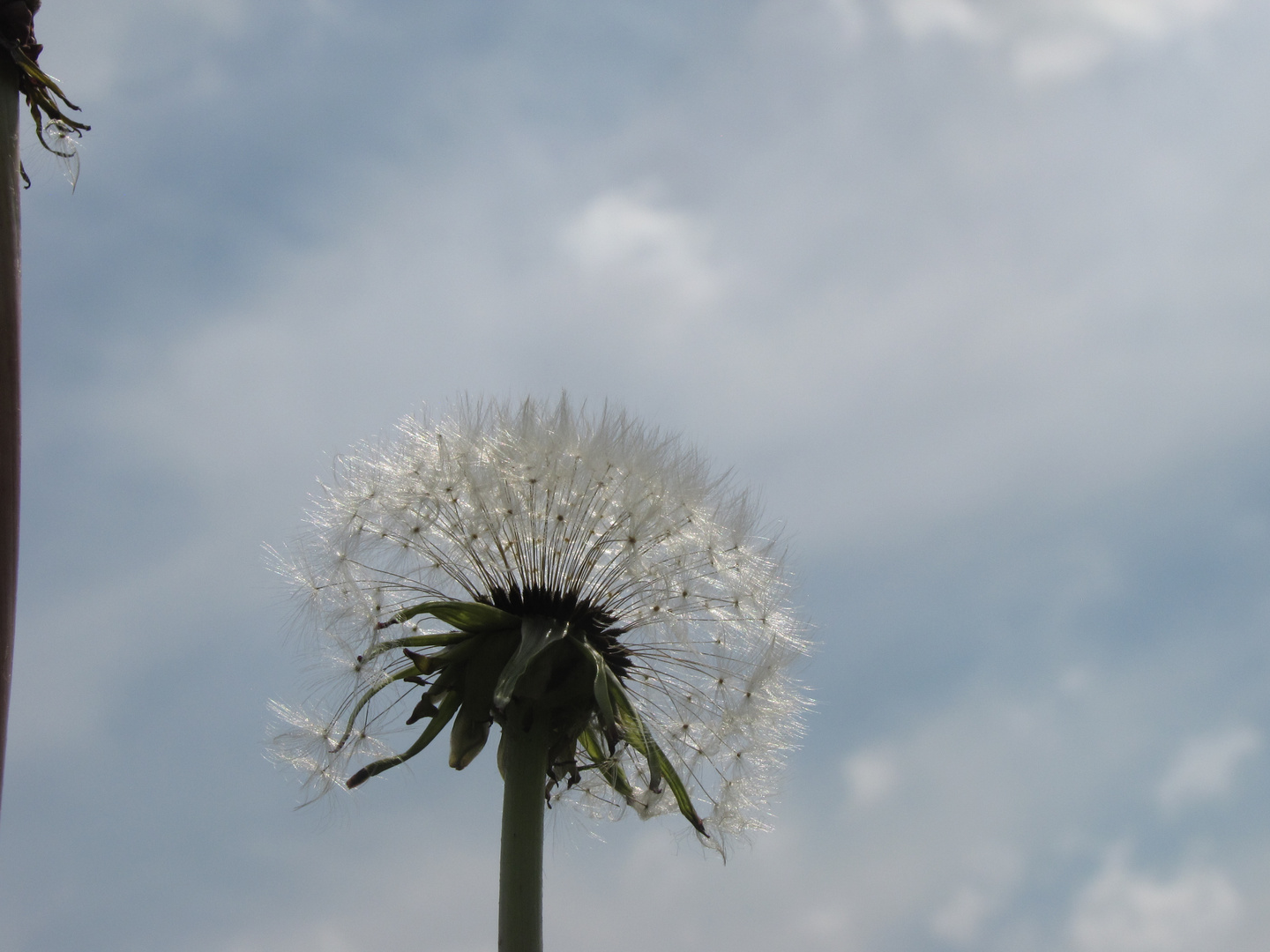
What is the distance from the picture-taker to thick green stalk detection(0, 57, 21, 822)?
151 inches

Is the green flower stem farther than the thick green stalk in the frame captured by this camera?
Yes

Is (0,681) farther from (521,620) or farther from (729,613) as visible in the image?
(729,613)

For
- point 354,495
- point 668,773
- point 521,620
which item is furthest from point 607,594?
point 354,495

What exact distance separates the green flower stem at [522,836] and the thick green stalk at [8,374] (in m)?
2.74

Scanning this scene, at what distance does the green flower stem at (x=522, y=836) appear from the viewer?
591 centimetres

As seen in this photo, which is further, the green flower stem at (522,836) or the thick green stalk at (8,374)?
the green flower stem at (522,836)

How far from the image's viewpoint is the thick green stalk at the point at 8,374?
12.6 feet

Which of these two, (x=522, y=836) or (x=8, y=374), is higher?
(x=8, y=374)

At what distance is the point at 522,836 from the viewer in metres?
6.14

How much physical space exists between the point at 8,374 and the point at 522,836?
3175 millimetres

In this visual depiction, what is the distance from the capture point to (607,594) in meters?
6.78

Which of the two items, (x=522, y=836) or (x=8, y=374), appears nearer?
(x=8, y=374)

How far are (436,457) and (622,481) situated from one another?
3.47ft

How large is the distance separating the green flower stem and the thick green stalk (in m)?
2.74
